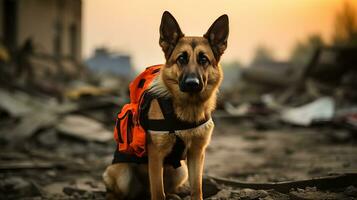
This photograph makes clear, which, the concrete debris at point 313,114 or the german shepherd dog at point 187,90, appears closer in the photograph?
the german shepherd dog at point 187,90

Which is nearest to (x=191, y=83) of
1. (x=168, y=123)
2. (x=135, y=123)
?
(x=168, y=123)

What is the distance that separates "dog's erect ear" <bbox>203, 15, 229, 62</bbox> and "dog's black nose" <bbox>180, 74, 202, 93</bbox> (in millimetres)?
426

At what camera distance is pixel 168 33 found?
3830 millimetres

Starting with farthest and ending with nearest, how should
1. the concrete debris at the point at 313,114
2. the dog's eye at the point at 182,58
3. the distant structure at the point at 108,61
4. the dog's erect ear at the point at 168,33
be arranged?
the distant structure at the point at 108,61, the concrete debris at the point at 313,114, the dog's erect ear at the point at 168,33, the dog's eye at the point at 182,58

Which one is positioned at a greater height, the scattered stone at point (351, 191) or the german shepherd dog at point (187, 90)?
the german shepherd dog at point (187, 90)

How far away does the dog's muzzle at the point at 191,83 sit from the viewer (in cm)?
350

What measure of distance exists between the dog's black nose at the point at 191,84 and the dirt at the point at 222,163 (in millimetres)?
1298

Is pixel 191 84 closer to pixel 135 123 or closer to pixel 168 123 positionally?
pixel 168 123

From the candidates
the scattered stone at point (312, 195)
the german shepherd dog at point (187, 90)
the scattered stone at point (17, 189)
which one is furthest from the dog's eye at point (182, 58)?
the scattered stone at point (17, 189)

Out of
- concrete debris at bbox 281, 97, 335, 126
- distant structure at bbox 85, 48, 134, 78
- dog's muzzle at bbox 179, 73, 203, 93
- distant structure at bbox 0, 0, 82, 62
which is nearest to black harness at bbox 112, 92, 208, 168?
dog's muzzle at bbox 179, 73, 203, 93

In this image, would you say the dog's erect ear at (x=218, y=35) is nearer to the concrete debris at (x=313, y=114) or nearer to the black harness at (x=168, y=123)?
the black harness at (x=168, y=123)

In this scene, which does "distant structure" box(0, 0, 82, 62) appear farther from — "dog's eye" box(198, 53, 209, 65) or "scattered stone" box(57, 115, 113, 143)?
"dog's eye" box(198, 53, 209, 65)

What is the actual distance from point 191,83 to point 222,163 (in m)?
4.77

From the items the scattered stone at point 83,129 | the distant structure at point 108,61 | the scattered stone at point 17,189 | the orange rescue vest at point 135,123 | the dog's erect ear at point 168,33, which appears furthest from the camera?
the distant structure at point 108,61
